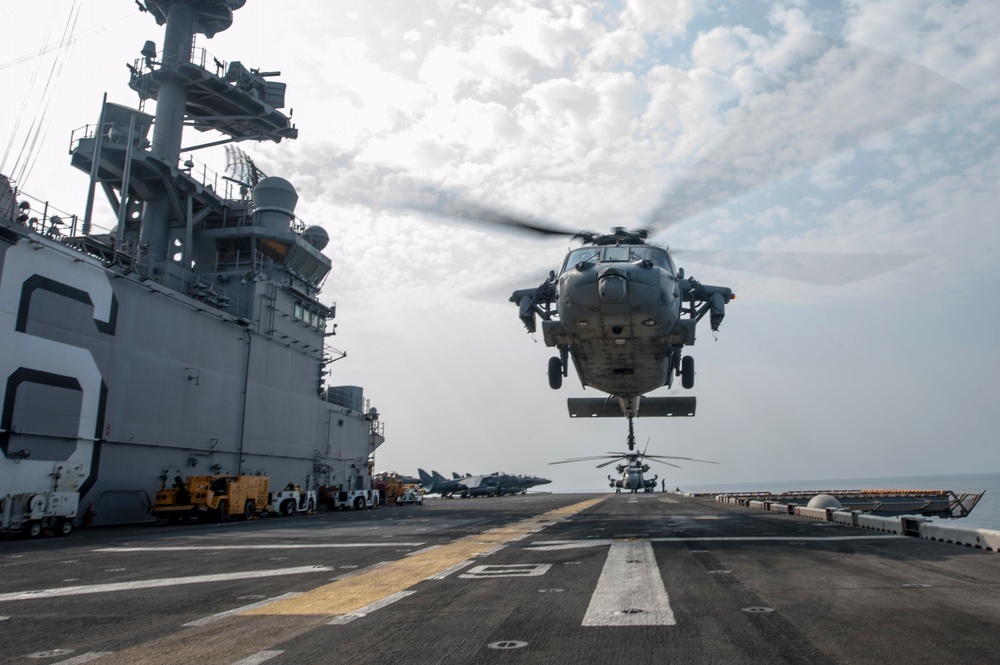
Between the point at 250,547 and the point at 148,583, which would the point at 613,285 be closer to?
the point at 250,547

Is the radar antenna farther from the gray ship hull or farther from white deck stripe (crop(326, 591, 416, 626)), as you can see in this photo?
white deck stripe (crop(326, 591, 416, 626))

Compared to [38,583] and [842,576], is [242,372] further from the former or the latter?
[842,576]

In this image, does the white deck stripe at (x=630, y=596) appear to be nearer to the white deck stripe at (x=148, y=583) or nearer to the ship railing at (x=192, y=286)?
the white deck stripe at (x=148, y=583)

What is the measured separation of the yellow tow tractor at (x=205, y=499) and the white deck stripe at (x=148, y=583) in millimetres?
21486

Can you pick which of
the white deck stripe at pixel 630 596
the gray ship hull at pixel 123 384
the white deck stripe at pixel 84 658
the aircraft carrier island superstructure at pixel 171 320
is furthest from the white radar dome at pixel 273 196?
the white deck stripe at pixel 84 658

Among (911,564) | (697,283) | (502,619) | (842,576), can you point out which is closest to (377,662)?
(502,619)

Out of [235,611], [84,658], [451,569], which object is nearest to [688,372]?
[451,569]

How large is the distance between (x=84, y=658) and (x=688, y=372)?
18.8m

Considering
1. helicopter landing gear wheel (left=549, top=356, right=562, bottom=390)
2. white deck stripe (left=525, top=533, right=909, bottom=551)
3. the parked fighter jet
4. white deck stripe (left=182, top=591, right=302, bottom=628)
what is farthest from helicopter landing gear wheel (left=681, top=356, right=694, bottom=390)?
the parked fighter jet

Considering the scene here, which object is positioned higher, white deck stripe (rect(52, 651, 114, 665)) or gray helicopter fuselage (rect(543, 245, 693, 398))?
gray helicopter fuselage (rect(543, 245, 693, 398))

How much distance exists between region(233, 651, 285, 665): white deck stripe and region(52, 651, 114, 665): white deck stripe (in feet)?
4.05

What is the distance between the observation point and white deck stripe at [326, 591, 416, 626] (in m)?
6.29

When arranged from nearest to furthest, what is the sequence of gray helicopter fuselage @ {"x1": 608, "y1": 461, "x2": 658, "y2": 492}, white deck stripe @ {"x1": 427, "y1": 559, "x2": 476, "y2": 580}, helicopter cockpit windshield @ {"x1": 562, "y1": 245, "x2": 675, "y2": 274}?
1. white deck stripe @ {"x1": 427, "y1": 559, "x2": 476, "y2": 580}
2. helicopter cockpit windshield @ {"x1": 562, "y1": 245, "x2": 675, "y2": 274}
3. gray helicopter fuselage @ {"x1": 608, "y1": 461, "x2": 658, "y2": 492}

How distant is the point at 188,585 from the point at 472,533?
9.73 metres
